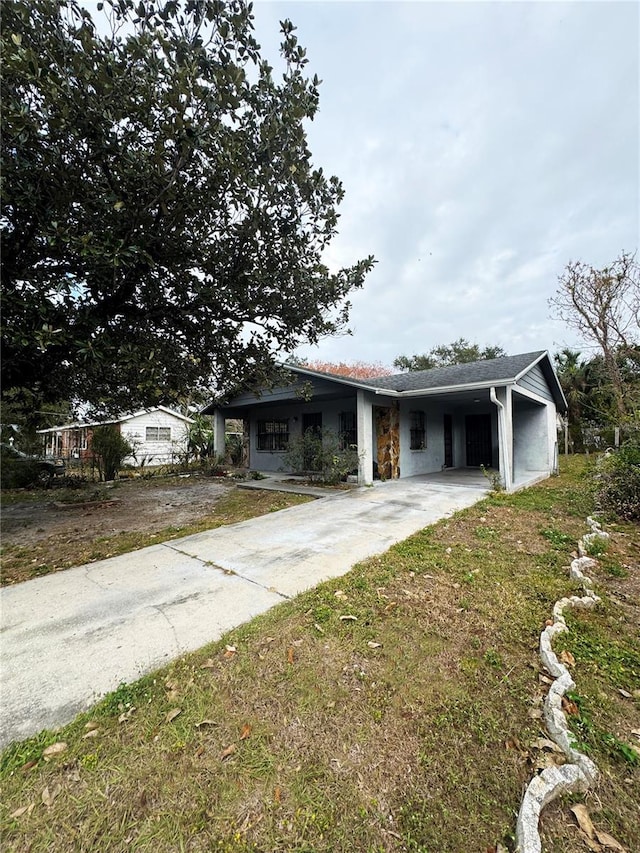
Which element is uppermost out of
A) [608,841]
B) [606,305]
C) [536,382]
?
[606,305]

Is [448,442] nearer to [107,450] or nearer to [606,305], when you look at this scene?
[606,305]

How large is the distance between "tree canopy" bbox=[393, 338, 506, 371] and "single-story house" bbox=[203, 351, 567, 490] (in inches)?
616

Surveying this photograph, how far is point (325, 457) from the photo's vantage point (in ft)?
32.7

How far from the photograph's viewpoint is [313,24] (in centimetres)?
524

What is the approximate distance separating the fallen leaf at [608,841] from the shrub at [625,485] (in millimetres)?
5849

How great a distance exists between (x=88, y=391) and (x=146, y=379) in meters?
3.79

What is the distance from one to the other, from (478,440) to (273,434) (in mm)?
8252

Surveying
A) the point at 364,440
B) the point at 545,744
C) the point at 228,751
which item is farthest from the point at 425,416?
the point at 228,751

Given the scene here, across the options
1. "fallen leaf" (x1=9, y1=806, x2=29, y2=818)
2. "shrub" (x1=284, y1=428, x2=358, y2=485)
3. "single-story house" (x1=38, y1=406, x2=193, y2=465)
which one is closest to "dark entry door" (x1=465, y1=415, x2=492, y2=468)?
"shrub" (x1=284, y1=428, x2=358, y2=485)

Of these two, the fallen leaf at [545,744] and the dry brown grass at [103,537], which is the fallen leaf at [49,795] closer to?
the fallen leaf at [545,744]

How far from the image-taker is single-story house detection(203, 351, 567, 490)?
9383 millimetres

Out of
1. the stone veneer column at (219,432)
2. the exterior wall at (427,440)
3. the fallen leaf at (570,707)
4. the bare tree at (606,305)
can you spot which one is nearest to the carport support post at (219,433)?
the stone veneer column at (219,432)

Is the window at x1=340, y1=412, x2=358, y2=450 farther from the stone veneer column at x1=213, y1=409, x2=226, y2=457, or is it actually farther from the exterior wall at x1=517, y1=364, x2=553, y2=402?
the stone veneer column at x1=213, y1=409, x2=226, y2=457

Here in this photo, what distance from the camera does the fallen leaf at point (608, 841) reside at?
1.36m
